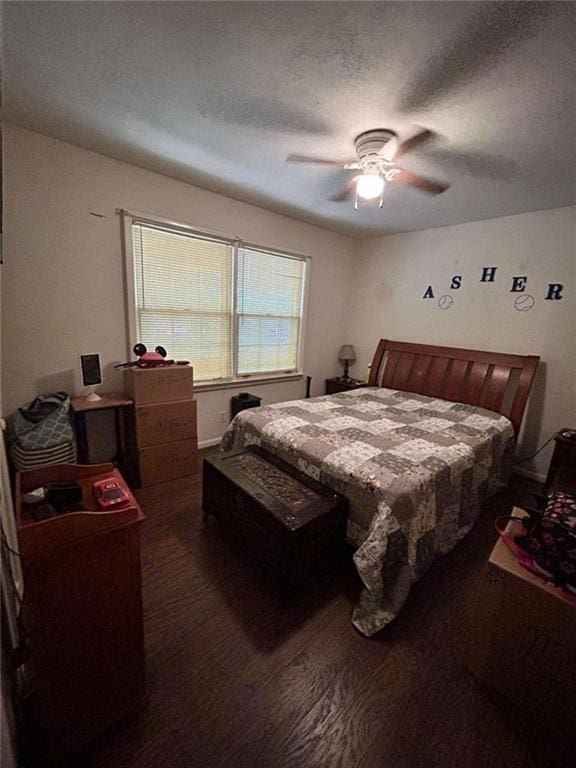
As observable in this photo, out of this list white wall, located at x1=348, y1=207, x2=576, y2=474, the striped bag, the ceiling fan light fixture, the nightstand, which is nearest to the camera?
the ceiling fan light fixture

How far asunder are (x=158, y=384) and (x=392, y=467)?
1907 mm

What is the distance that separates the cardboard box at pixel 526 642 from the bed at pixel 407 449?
348mm

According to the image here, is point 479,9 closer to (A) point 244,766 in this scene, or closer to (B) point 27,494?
(B) point 27,494

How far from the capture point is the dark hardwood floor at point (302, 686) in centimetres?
107

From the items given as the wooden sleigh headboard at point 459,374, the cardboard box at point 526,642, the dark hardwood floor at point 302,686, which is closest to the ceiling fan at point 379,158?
the wooden sleigh headboard at point 459,374

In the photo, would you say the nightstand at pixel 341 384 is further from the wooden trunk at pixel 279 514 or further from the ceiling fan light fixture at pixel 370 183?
the ceiling fan light fixture at pixel 370 183

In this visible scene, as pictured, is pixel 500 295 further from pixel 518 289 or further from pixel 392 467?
pixel 392 467

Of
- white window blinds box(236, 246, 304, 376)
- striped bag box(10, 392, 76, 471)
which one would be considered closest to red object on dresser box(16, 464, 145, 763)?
striped bag box(10, 392, 76, 471)

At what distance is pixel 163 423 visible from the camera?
2.60 meters

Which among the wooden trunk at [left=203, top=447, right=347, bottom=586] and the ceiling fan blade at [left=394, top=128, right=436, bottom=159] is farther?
the ceiling fan blade at [left=394, top=128, right=436, bottom=159]

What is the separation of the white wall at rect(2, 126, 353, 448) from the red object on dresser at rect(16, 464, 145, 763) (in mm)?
1625

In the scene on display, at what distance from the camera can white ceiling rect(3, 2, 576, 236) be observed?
1.15 meters

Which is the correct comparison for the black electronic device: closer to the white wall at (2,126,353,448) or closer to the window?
the white wall at (2,126,353,448)

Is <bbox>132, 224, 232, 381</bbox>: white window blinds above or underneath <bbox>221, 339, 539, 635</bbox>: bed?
above
